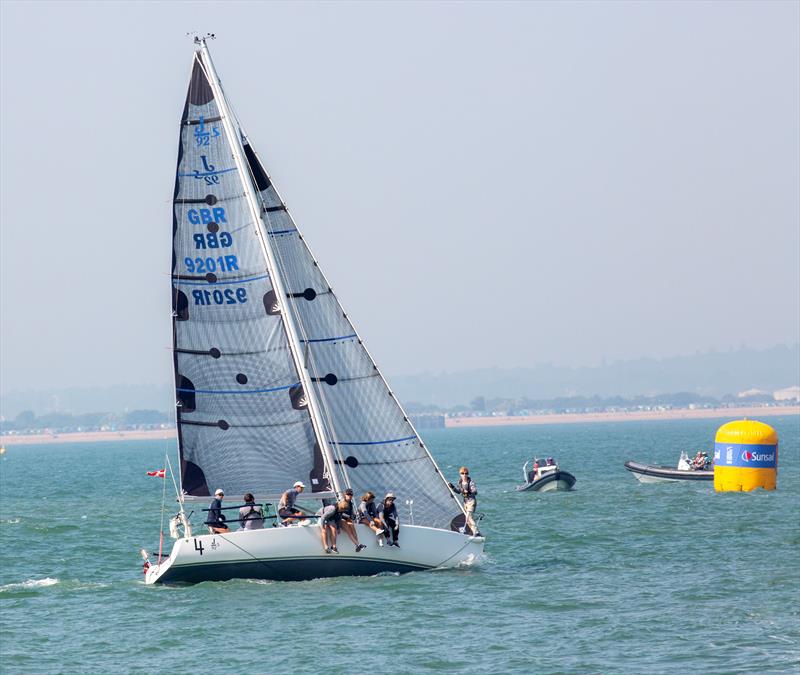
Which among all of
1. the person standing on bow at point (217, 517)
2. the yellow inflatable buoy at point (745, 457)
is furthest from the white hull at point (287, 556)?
the yellow inflatable buoy at point (745, 457)

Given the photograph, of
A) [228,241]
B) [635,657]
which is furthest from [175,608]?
[635,657]

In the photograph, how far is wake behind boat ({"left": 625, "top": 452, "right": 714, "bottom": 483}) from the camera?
191 feet

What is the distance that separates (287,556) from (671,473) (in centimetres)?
3549

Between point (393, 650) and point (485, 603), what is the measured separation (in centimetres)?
Result: 400

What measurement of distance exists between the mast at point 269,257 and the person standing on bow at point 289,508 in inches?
34.1

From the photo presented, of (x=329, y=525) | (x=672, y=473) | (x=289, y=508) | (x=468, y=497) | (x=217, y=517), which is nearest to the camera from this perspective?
(x=329, y=525)

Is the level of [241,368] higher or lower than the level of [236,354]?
lower

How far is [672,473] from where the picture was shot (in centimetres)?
5916

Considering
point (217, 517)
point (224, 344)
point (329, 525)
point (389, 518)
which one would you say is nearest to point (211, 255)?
point (224, 344)

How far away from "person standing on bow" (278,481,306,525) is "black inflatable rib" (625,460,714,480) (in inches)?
1321

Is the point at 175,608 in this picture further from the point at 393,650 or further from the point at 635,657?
the point at 635,657

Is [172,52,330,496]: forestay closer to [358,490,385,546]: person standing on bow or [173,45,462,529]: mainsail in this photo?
[173,45,462,529]: mainsail

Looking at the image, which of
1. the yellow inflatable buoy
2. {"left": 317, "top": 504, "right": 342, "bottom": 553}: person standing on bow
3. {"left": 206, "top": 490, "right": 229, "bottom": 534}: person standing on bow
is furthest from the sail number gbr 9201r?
the yellow inflatable buoy

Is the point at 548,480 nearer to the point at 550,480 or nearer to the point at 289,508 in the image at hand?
the point at 550,480
